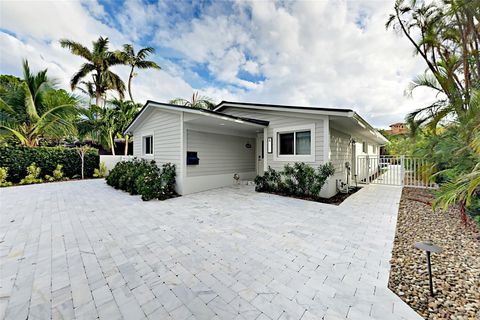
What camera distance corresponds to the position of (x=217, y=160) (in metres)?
8.61

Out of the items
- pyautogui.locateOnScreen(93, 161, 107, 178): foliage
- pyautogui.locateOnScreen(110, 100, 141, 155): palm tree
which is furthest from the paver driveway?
pyautogui.locateOnScreen(110, 100, 141, 155): palm tree

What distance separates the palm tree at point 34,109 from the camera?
9.23 m

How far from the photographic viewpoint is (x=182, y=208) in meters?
5.49

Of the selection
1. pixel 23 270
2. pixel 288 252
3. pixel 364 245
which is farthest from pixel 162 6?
pixel 364 245

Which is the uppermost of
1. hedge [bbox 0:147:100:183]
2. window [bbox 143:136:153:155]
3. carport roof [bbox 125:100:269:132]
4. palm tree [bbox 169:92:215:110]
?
palm tree [bbox 169:92:215:110]

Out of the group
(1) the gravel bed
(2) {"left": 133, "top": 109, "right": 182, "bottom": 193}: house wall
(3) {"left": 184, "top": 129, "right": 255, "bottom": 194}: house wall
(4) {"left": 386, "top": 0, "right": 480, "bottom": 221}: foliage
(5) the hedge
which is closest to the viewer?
(1) the gravel bed

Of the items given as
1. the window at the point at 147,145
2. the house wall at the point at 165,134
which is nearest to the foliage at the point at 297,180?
the house wall at the point at 165,134

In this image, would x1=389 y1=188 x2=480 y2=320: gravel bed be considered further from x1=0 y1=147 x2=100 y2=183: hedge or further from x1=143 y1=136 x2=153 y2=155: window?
x1=0 y1=147 x2=100 y2=183: hedge

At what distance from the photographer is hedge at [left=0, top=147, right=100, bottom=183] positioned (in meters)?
Result: 9.41

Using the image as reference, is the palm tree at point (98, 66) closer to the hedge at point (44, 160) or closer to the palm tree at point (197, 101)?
the palm tree at point (197, 101)

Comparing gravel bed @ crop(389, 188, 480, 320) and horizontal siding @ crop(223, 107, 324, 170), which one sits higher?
horizontal siding @ crop(223, 107, 324, 170)

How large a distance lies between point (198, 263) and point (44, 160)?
12.8m

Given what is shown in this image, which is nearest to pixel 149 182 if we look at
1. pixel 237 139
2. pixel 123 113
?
pixel 237 139

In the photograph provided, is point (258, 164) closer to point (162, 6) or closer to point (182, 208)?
point (182, 208)
